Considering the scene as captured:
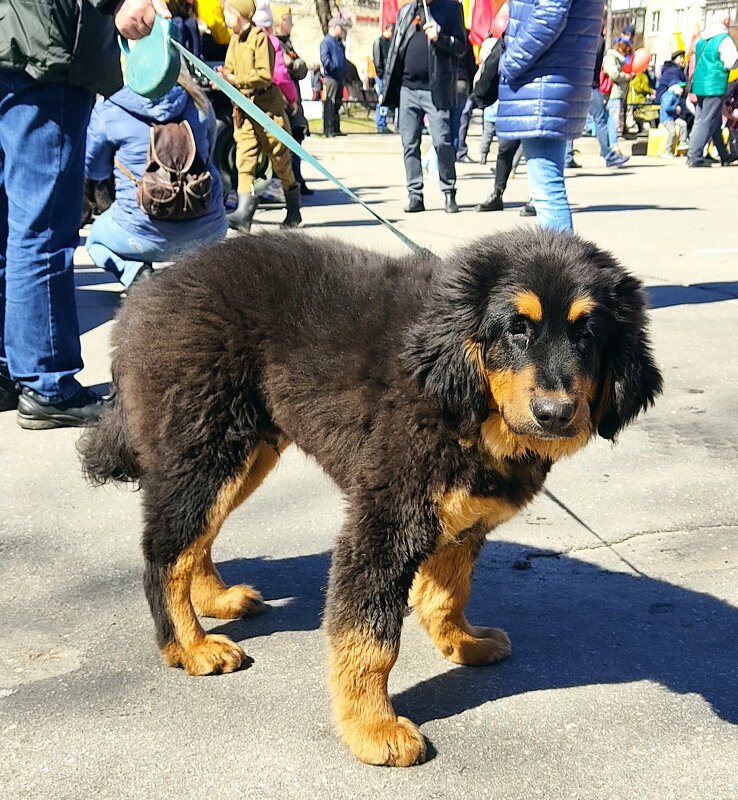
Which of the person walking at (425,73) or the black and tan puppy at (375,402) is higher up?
the person walking at (425,73)

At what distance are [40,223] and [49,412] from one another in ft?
3.27

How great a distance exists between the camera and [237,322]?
3195mm

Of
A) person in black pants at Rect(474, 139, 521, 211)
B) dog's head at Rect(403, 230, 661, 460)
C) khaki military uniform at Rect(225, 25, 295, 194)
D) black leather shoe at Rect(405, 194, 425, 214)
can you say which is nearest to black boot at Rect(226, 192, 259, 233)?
khaki military uniform at Rect(225, 25, 295, 194)

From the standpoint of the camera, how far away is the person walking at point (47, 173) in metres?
4.82

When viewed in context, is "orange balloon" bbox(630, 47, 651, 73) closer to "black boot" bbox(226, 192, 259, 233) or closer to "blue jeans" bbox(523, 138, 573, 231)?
"black boot" bbox(226, 192, 259, 233)

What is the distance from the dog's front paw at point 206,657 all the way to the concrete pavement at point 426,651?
44mm

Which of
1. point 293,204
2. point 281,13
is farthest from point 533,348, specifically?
point 281,13

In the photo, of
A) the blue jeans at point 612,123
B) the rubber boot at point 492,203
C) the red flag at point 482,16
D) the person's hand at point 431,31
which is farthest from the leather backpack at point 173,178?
the red flag at point 482,16

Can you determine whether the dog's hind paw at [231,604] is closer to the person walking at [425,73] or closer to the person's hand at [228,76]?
the person's hand at [228,76]

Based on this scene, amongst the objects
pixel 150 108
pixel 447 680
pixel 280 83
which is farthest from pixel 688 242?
pixel 447 680

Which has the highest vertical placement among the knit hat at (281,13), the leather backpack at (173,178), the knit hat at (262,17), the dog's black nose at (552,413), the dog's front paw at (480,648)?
the knit hat at (281,13)

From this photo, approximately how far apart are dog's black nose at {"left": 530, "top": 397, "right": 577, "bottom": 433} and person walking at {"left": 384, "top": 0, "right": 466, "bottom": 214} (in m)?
10.2

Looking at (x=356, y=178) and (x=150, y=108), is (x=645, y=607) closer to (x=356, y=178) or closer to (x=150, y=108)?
(x=150, y=108)

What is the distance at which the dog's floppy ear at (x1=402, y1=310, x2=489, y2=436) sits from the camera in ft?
9.07
